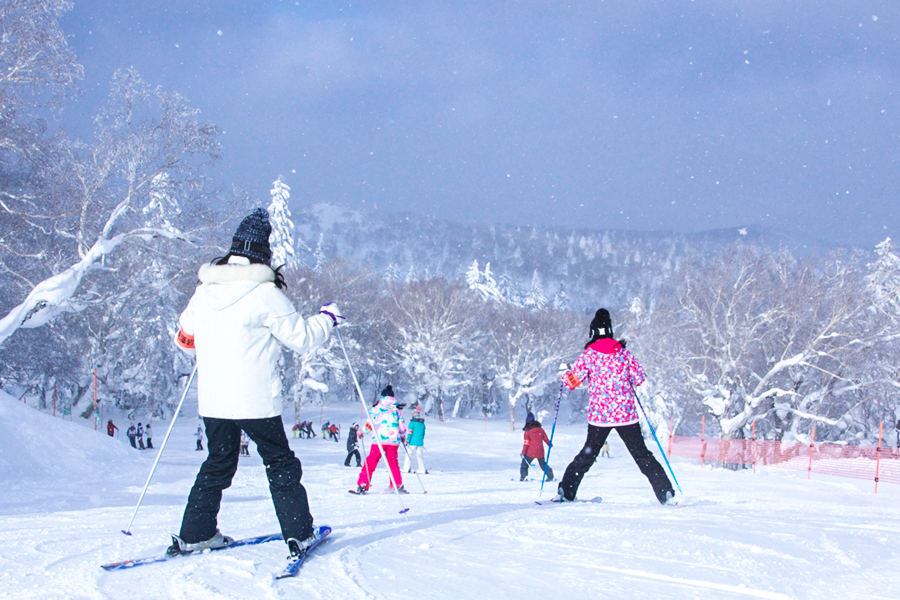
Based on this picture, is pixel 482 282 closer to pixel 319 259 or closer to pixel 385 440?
pixel 319 259

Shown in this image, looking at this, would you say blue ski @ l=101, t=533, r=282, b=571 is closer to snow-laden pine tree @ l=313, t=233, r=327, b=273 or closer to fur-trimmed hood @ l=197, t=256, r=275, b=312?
fur-trimmed hood @ l=197, t=256, r=275, b=312

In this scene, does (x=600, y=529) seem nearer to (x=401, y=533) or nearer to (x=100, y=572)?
(x=401, y=533)

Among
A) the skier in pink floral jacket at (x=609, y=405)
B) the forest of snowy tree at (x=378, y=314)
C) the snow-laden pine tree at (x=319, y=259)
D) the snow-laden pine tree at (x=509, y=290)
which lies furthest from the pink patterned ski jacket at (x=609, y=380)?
the snow-laden pine tree at (x=509, y=290)

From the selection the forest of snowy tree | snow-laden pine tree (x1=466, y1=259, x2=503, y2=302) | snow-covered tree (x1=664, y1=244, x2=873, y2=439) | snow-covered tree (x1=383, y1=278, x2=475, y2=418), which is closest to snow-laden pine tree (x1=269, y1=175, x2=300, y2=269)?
the forest of snowy tree

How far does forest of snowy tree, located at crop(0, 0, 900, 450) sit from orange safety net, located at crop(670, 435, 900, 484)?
1.81 metres

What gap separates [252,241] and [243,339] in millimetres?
537

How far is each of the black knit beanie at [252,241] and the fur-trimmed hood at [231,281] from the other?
0.14m

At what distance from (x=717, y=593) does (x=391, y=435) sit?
551 cm

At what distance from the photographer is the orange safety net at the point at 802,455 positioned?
57.8 ft

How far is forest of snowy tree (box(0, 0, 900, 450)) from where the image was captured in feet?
44.7

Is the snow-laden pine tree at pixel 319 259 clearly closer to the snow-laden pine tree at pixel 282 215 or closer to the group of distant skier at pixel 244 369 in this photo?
the snow-laden pine tree at pixel 282 215

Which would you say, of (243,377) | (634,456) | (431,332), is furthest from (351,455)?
(431,332)

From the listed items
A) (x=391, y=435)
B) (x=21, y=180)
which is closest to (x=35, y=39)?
(x=21, y=180)

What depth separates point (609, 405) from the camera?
5203mm
